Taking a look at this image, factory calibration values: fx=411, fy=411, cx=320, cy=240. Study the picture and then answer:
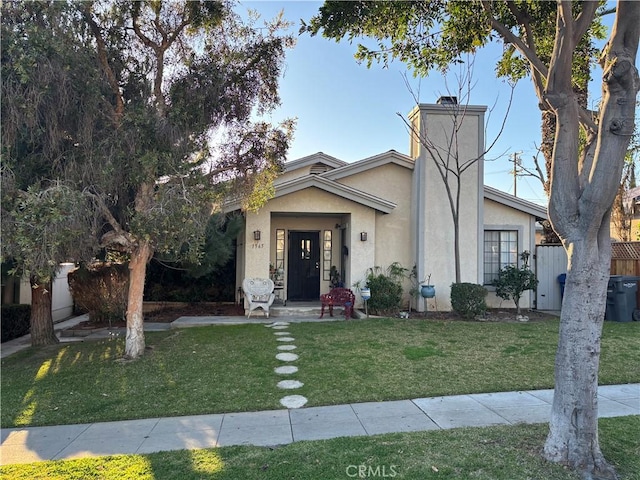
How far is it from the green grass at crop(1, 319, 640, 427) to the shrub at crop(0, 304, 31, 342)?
242cm

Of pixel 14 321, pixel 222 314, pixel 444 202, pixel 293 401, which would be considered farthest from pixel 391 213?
pixel 14 321

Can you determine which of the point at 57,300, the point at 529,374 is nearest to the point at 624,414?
the point at 529,374

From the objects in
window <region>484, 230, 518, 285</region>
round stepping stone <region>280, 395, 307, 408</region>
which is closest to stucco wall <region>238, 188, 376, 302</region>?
window <region>484, 230, 518, 285</region>

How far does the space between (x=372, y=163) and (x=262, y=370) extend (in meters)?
8.26

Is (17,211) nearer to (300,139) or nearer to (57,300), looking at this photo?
(300,139)

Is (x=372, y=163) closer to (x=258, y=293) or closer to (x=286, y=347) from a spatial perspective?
(x=258, y=293)

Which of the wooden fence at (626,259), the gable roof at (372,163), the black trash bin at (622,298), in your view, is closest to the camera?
the black trash bin at (622,298)

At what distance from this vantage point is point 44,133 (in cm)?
598

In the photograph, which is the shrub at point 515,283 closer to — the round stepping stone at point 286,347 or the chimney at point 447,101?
the chimney at point 447,101

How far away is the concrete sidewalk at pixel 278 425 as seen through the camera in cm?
420

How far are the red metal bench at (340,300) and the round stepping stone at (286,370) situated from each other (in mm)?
4470

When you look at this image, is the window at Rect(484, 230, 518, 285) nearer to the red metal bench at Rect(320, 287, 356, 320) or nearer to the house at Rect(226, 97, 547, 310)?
the house at Rect(226, 97, 547, 310)

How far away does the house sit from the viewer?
11.9 m

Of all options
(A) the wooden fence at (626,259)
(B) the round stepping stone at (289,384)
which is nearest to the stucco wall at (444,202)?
(A) the wooden fence at (626,259)
